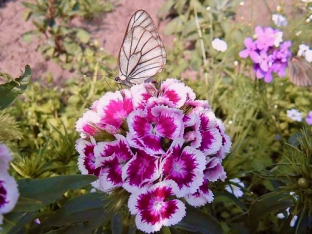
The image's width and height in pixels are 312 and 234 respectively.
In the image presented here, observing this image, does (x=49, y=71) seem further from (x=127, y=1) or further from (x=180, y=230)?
(x=180, y=230)

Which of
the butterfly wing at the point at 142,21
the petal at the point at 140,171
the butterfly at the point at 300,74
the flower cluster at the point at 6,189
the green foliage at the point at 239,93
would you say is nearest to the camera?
the flower cluster at the point at 6,189

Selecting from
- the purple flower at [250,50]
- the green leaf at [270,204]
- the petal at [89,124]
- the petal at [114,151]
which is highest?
the petal at [89,124]

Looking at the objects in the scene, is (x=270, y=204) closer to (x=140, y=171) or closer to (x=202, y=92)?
(x=140, y=171)

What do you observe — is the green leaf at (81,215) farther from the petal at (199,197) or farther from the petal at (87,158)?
the petal at (199,197)

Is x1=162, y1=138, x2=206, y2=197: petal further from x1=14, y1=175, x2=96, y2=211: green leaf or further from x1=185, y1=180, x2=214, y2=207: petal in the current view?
x1=14, y1=175, x2=96, y2=211: green leaf

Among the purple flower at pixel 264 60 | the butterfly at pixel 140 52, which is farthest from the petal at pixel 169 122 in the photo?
the purple flower at pixel 264 60

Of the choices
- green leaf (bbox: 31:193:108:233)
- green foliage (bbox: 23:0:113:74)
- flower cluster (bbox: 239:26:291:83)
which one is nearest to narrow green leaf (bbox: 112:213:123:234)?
green leaf (bbox: 31:193:108:233)

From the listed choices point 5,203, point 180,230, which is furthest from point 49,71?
point 5,203
